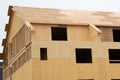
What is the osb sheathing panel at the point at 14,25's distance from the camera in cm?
3911

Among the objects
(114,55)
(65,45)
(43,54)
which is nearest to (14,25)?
(43,54)

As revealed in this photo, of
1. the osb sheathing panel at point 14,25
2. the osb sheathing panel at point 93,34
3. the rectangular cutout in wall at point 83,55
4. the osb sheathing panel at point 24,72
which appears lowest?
the osb sheathing panel at point 24,72

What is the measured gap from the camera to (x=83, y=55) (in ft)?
120

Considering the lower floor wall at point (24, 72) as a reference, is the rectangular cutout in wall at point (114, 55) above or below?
above

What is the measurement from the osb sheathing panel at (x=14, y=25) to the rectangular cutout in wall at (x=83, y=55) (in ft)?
23.1

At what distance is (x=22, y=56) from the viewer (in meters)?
36.6

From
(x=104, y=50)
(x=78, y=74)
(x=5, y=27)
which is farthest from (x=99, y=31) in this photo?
(x=5, y=27)

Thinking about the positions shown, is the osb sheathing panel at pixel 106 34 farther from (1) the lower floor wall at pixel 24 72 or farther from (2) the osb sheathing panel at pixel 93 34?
(1) the lower floor wall at pixel 24 72

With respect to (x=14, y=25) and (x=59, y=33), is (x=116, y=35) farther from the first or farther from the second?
(x=14, y=25)

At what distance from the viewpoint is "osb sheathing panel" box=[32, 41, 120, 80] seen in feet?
105

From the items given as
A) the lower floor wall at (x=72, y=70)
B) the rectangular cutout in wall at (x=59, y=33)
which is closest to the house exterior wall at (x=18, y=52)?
the lower floor wall at (x=72, y=70)

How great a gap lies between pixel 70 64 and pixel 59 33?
6.27m

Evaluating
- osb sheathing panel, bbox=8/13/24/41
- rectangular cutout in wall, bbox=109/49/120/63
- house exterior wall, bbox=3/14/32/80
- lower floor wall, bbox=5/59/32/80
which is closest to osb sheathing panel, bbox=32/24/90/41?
house exterior wall, bbox=3/14/32/80

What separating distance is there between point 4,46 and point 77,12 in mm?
12564
